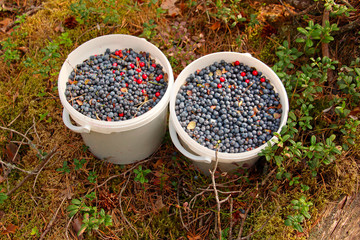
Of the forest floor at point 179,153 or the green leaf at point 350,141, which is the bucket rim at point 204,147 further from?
the green leaf at point 350,141

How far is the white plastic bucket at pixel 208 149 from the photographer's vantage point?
8.22 feet

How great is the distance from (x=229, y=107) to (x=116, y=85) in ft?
3.06

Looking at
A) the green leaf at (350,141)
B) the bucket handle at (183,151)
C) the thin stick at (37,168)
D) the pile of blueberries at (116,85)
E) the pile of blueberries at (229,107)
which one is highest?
the pile of blueberries at (116,85)

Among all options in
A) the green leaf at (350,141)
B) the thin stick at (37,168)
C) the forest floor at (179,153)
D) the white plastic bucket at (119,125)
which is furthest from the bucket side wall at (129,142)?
the green leaf at (350,141)

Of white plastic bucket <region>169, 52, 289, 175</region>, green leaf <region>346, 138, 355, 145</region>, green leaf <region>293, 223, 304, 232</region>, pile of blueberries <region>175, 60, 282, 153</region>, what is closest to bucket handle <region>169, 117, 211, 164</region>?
white plastic bucket <region>169, 52, 289, 175</region>

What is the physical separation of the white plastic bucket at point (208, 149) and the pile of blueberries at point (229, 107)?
0.05m

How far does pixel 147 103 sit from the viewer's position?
2.74 m

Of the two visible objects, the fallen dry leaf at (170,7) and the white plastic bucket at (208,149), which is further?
the fallen dry leaf at (170,7)

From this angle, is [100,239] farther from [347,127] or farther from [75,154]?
[347,127]

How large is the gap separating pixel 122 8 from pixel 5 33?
1.32 metres

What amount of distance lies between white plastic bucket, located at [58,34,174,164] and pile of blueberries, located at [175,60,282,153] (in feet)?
0.76

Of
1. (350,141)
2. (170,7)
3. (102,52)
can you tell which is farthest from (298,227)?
(170,7)

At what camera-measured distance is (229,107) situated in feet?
8.94

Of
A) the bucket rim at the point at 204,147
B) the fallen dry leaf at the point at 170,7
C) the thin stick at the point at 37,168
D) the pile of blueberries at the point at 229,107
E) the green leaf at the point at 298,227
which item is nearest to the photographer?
the green leaf at the point at 298,227
